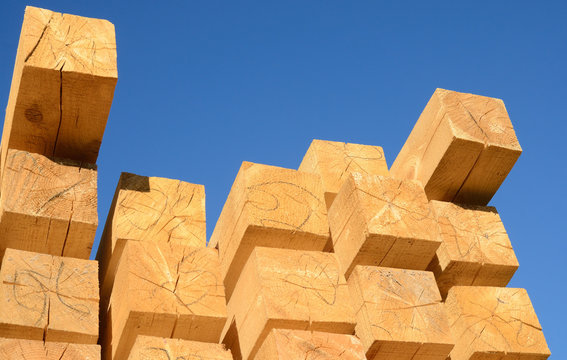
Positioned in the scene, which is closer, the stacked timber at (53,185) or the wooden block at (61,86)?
the stacked timber at (53,185)

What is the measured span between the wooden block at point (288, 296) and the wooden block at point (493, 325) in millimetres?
783

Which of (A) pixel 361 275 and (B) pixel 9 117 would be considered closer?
(A) pixel 361 275

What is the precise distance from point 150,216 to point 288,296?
3.24 feet

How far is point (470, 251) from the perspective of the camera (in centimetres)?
436

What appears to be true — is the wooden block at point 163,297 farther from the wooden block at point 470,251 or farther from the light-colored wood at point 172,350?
the wooden block at point 470,251

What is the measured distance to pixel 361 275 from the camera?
3945mm

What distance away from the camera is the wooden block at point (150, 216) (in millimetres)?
4062

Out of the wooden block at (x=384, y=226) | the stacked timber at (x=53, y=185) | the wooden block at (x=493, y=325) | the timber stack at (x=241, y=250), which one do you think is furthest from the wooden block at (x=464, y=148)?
the stacked timber at (x=53, y=185)

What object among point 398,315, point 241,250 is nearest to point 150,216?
point 241,250

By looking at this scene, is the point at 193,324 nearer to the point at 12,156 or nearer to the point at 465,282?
the point at 12,156

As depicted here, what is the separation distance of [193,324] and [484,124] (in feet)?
7.40

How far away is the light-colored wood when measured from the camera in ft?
11.0

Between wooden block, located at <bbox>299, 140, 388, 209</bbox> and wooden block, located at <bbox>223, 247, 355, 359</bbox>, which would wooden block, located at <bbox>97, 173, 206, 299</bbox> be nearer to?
wooden block, located at <bbox>223, 247, 355, 359</bbox>

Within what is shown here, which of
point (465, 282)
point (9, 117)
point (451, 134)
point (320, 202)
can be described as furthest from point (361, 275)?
point (9, 117)
